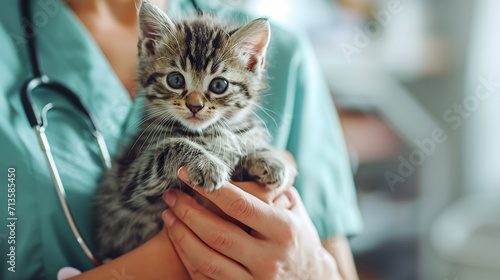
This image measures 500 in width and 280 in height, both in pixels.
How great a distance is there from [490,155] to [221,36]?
131 cm

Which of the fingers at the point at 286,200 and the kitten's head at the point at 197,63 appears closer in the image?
the kitten's head at the point at 197,63

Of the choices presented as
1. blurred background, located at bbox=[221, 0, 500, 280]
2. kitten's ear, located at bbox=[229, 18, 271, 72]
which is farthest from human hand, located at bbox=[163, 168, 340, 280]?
blurred background, located at bbox=[221, 0, 500, 280]

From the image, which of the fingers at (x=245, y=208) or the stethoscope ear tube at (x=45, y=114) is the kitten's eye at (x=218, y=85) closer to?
the fingers at (x=245, y=208)

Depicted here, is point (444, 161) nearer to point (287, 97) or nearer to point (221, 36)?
point (287, 97)

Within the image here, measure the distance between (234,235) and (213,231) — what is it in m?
0.04

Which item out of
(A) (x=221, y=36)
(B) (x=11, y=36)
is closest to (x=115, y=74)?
(B) (x=11, y=36)

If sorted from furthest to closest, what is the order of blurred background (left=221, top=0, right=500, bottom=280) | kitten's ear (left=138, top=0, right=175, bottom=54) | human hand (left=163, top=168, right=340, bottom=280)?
blurred background (left=221, top=0, right=500, bottom=280), human hand (left=163, top=168, right=340, bottom=280), kitten's ear (left=138, top=0, right=175, bottom=54)

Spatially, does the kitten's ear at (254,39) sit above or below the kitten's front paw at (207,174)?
above

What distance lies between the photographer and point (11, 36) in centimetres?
77

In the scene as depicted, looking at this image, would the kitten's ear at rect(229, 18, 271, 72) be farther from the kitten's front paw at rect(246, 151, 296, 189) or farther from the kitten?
the kitten's front paw at rect(246, 151, 296, 189)

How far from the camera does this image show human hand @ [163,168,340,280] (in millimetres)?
619

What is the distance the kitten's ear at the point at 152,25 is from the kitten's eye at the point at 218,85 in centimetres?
10

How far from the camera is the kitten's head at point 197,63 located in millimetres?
546

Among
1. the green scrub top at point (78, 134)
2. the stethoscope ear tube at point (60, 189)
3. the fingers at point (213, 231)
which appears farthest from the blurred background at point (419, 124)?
the stethoscope ear tube at point (60, 189)
